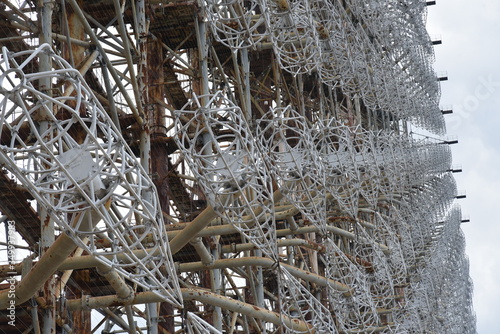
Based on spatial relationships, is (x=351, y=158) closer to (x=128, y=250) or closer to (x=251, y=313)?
(x=251, y=313)

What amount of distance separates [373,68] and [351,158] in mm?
17436

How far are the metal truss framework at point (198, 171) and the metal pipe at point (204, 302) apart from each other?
0.05 meters

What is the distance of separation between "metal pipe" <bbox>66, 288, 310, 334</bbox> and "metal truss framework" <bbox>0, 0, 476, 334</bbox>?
5cm

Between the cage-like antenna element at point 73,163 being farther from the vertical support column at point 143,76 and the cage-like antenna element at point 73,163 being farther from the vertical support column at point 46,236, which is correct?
the vertical support column at point 143,76

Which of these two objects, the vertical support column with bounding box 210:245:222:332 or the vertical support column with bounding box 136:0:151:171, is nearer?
the vertical support column with bounding box 136:0:151:171

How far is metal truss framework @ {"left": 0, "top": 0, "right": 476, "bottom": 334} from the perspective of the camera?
10.9 metres

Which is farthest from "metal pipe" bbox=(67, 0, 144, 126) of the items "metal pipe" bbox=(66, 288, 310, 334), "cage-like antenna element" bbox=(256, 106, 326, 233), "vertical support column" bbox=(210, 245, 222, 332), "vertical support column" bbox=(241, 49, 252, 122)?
"vertical support column" bbox=(241, 49, 252, 122)

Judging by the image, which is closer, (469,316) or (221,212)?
(221,212)

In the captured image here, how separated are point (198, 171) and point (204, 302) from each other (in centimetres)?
423

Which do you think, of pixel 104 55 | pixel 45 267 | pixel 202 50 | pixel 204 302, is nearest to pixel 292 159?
pixel 204 302

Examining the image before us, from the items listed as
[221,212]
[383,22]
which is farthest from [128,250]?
[383,22]

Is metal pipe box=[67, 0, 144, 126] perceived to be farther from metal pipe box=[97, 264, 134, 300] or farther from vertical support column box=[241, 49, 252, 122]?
vertical support column box=[241, 49, 252, 122]

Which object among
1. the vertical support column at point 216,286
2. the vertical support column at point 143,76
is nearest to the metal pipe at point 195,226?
the vertical support column at point 143,76

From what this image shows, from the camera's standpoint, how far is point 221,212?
46.9ft
